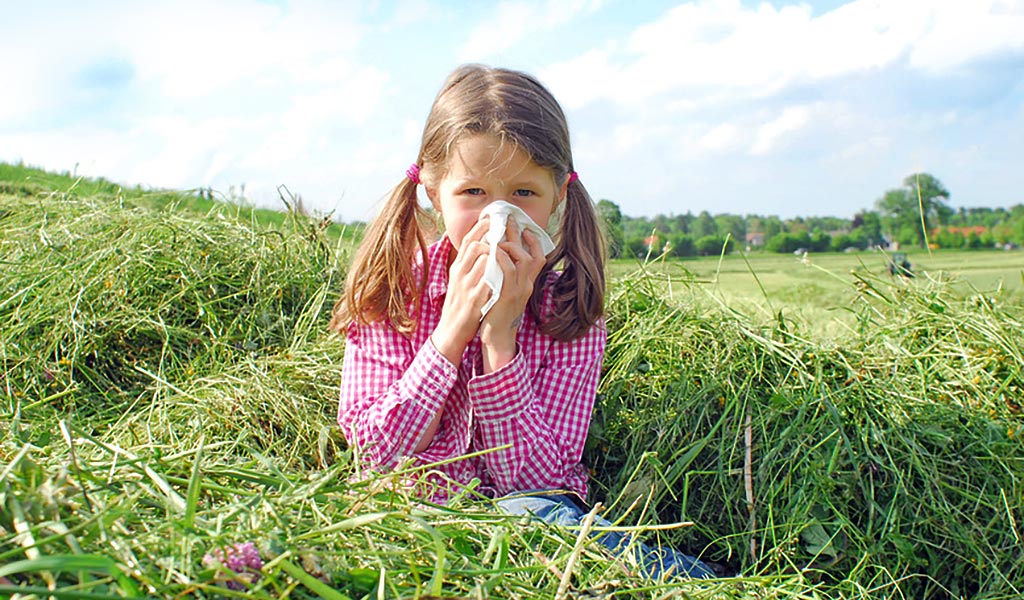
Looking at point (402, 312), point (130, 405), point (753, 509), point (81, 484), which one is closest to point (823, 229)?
point (753, 509)

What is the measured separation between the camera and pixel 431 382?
5.87ft

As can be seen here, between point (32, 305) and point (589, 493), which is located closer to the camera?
point (589, 493)

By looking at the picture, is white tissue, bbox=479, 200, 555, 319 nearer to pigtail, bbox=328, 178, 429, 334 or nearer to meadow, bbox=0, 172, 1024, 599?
pigtail, bbox=328, 178, 429, 334

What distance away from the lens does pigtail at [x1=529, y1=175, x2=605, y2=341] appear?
2006mm

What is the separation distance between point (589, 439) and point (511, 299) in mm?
573

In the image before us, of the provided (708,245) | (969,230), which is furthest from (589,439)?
(969,230)

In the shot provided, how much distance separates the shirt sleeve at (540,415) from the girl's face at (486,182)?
1.13 feet

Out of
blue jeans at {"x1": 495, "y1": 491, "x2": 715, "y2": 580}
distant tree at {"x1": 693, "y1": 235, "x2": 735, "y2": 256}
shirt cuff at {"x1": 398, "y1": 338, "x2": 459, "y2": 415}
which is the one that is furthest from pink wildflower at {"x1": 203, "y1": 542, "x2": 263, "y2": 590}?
distant tree at {"x1": 693, "y1": 235, "x2": 735, "y2": 256}

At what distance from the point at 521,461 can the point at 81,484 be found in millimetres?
1061

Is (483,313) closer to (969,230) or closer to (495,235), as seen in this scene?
(495,235)

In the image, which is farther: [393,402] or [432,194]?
[432,194]

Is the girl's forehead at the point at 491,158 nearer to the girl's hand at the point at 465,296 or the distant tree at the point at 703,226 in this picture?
the girl's hand at the point at 465,296

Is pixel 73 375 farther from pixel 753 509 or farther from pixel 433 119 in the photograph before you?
pixel 753 509

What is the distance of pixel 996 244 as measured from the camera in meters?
5.42
